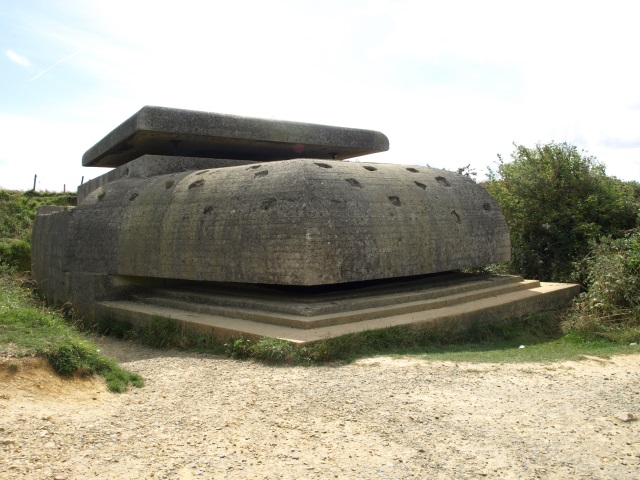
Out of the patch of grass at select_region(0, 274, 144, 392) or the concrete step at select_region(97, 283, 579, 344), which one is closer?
the patch of grass at select_region(0, 274, 144, 392)

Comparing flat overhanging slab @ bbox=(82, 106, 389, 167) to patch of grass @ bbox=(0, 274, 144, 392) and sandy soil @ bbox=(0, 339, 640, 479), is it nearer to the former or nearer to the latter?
patch of grass @ bbox=(0, 274, 144, 392)

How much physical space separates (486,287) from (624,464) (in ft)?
21.3

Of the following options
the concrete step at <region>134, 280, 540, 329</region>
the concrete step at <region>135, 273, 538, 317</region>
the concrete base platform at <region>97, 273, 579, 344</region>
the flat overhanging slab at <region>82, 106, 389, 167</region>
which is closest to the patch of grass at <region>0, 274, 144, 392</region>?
the concrete base platform at <region>97, 273, 579, 344</region>

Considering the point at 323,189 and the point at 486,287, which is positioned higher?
the point at 323,189

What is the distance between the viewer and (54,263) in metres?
10.9

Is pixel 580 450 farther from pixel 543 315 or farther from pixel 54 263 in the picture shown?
pixel 54 263

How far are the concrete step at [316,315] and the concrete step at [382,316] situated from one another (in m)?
0.05

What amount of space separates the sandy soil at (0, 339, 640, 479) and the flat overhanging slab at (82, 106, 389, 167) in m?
5.27

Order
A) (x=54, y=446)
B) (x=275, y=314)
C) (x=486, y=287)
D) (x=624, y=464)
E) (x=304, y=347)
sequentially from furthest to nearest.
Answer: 1. (x=486, y=287)
2. (x=275, y=314)
3. (x=304, y=347)
4. (x=54, y=446)
5. (x=624, y=464)

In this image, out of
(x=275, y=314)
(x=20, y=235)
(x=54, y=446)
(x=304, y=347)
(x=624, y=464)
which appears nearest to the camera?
(x=624, y=464)

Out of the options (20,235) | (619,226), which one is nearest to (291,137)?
(619,226)

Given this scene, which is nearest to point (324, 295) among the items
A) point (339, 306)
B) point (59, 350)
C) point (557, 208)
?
point (339, 306)

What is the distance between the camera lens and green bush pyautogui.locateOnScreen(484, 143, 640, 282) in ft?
38.5

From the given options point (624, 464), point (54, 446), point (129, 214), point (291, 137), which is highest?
point (291, 137)
